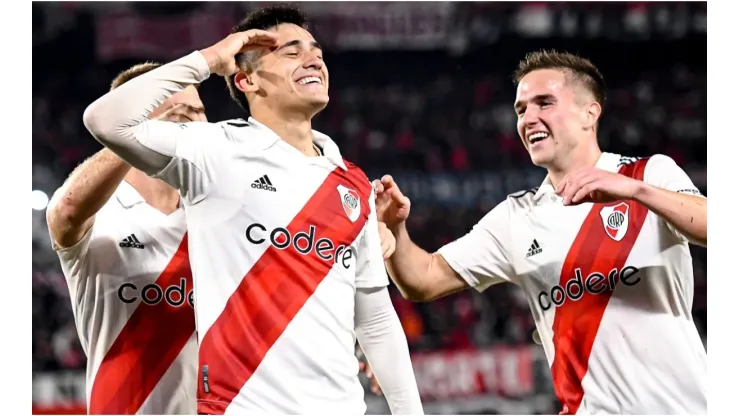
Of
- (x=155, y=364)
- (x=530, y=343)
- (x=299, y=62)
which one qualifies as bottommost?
(x=530, y=343)

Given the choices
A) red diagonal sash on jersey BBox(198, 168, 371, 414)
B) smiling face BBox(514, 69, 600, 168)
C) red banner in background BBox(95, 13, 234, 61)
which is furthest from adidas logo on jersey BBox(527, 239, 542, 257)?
red banner in background BBox(95, 13, 234, 61)

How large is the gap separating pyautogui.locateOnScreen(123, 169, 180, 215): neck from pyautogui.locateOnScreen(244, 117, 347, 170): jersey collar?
72cm

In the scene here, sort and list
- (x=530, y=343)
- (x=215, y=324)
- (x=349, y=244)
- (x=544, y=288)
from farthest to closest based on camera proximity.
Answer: (x=530, y=343)
(x=544, y=288)
(x=349, y=244)
(x=215, y=324)

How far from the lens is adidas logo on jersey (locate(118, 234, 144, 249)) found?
12.5 ft

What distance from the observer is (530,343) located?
36.6 ft

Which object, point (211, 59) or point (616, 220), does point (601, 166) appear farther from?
point (211, 59)

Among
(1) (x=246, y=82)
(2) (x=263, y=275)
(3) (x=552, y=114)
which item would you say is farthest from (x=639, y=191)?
(1) (x=246, y=82)

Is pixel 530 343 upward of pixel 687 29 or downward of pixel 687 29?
downward

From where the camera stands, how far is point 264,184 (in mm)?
3232

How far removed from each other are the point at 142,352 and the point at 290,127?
1193mm

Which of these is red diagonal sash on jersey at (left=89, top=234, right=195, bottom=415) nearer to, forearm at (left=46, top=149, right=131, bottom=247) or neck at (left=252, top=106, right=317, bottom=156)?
forearm at (left=46, top=149, right=131, bottom=247)

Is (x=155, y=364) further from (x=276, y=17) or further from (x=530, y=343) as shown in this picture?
(x=530, y=343)

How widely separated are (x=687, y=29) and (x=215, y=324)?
34.0ft

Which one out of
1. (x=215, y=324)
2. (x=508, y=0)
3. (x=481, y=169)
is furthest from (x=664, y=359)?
(x=508, y=0)
